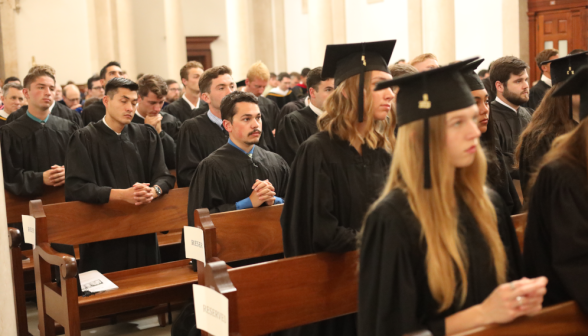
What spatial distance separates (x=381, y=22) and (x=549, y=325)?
53.5 feet

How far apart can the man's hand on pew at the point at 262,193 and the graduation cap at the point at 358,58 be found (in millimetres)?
1127

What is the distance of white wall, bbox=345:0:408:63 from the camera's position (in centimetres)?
1692

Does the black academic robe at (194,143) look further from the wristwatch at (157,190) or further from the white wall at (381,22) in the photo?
the white wall at (381,22)

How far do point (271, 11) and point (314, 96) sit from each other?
17.3 meters

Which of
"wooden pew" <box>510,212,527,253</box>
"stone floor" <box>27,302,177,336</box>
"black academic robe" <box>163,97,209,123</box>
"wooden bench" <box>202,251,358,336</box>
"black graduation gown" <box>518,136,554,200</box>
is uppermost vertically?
"black academic robe" <box>163,97,209,123</box>

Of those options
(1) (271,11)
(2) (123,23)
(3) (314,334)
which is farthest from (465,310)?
(1) (271,11)

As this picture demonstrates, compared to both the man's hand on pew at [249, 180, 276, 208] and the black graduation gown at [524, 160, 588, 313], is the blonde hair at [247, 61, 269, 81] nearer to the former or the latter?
the man's hand on pew at [249, 180, 276, 208]

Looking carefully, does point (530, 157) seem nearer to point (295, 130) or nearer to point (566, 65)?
Result: point (566, 65)

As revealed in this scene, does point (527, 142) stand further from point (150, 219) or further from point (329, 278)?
point (150, 219)

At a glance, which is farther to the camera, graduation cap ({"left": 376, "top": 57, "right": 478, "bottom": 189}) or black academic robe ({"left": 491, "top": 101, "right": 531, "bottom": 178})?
black academic robe ({"left": 491, "top": 101, "right": 531, "bottom": 178})

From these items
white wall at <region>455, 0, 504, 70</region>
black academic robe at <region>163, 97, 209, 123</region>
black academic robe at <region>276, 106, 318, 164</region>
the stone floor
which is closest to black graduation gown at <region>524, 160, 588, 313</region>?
the stone floor

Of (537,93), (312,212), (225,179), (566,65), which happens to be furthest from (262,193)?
(537,93)

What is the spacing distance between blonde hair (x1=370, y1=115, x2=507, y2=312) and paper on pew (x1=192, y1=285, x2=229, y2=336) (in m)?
0.97

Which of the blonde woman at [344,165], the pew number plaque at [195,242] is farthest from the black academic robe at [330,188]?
the pew number plaque at [195,242]
